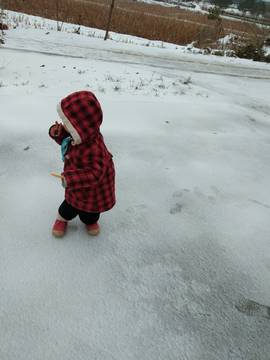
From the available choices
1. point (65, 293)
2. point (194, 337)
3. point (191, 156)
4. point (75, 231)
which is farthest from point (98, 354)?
point (191, 156)

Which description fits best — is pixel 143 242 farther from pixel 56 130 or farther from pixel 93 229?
pixel 56 130

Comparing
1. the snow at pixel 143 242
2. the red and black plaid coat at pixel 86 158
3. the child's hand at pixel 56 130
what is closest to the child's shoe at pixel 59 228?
the snow at pixel 143 242

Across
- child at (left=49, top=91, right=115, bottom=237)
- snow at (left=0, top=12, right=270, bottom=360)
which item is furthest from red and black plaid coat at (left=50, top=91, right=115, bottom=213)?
snow at (left=0, top=12, right=270, bottom=360)

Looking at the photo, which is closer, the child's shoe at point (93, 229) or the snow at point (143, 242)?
the snow at point (143, 242)

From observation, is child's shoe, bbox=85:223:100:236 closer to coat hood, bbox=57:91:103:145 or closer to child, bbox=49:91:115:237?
child, bbox=49:91:115:237

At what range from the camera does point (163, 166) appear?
2189mm

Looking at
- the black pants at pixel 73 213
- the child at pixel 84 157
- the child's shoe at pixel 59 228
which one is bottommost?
the child's shoe at pixel 59 228

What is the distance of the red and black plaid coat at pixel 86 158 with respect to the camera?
111 cm

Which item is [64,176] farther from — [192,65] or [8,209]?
[192,65]

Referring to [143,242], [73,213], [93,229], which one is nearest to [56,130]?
[73,213]

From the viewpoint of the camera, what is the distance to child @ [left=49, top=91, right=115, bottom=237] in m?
1.11

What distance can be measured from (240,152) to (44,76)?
275cm

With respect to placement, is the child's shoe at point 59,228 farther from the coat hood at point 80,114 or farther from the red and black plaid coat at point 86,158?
the coat hood at point 80,114

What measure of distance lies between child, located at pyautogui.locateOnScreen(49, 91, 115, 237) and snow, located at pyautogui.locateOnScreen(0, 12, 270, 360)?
0.29 m
